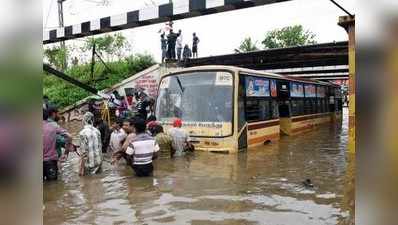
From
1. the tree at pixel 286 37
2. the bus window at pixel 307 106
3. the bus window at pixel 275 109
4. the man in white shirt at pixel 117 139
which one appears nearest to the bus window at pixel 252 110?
the bus window at pixel 275 109

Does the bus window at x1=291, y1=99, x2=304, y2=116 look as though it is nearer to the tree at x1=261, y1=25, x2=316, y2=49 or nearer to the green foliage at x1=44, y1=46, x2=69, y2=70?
the green foliage at x1=44, y1=46, x2=69, y2=70

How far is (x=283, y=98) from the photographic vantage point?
15781 millimetres

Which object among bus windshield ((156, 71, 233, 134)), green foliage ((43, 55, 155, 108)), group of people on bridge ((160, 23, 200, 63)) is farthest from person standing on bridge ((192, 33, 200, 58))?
bus windshield ((156, 71, 233, 134))

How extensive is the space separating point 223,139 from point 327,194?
4552 millimetres

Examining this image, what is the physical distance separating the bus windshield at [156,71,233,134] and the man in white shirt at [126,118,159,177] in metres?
3.53

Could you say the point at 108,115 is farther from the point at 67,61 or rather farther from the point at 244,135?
the point at 67,61

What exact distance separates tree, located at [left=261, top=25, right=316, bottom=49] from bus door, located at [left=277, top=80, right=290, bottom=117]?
133 ft

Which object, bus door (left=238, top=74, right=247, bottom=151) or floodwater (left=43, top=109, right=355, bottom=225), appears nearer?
floodwater (left=43, top=109, right=355, bottom=225)

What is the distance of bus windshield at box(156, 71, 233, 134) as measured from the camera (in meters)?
11.7

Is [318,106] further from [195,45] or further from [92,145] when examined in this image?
[92,145]

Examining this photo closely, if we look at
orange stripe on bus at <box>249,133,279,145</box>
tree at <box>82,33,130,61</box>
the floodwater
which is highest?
tree at <box>82,33,130,61</box>

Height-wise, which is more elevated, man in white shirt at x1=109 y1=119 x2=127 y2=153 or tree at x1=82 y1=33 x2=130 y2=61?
tree at x1=82 y1=33 x2=130 y2=61

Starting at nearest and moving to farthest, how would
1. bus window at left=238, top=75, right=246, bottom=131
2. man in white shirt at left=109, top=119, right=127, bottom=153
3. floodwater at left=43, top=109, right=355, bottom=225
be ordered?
floodwater at left=43, top=109, right=355, bottom=225 → man in white shirt at left=109, top=119, right=127, bottom=153 → bus window at left=238, top=75, right=246, bottom=131

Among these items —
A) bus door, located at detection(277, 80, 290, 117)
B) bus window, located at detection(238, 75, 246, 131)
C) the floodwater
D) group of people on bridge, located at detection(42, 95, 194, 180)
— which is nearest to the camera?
the floodwater
